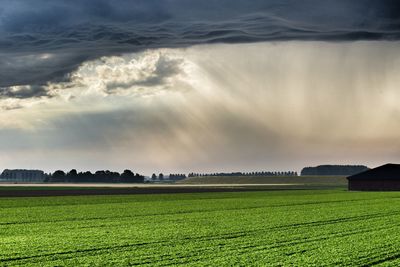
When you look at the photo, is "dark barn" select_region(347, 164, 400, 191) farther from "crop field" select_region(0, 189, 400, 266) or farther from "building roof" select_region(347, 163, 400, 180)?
"crop field" select_region(0, 189, 400, 266)

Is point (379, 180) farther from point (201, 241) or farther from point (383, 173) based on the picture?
point (201, 241)

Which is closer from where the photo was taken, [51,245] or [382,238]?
[51,245]

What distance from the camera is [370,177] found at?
4779 inches

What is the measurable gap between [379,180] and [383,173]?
213 centimetres

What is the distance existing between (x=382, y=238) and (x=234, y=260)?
10.2 m

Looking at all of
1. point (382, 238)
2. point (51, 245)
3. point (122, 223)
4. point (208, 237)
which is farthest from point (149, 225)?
point (382, 238)

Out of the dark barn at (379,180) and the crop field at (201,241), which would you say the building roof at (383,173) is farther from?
the crop field at (201,241)

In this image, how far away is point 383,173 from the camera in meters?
121

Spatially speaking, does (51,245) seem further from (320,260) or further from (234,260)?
(320,260)

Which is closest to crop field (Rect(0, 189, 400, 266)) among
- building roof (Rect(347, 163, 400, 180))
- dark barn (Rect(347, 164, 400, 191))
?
dark barn (Rect(347, 164, 400, 191))

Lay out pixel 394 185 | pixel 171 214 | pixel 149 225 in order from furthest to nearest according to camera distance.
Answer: pixel 394 185 < pixel 171 214 < pixel 149 225

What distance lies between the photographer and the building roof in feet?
390

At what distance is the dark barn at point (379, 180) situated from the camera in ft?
388

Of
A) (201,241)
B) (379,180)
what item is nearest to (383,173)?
(379,180)
